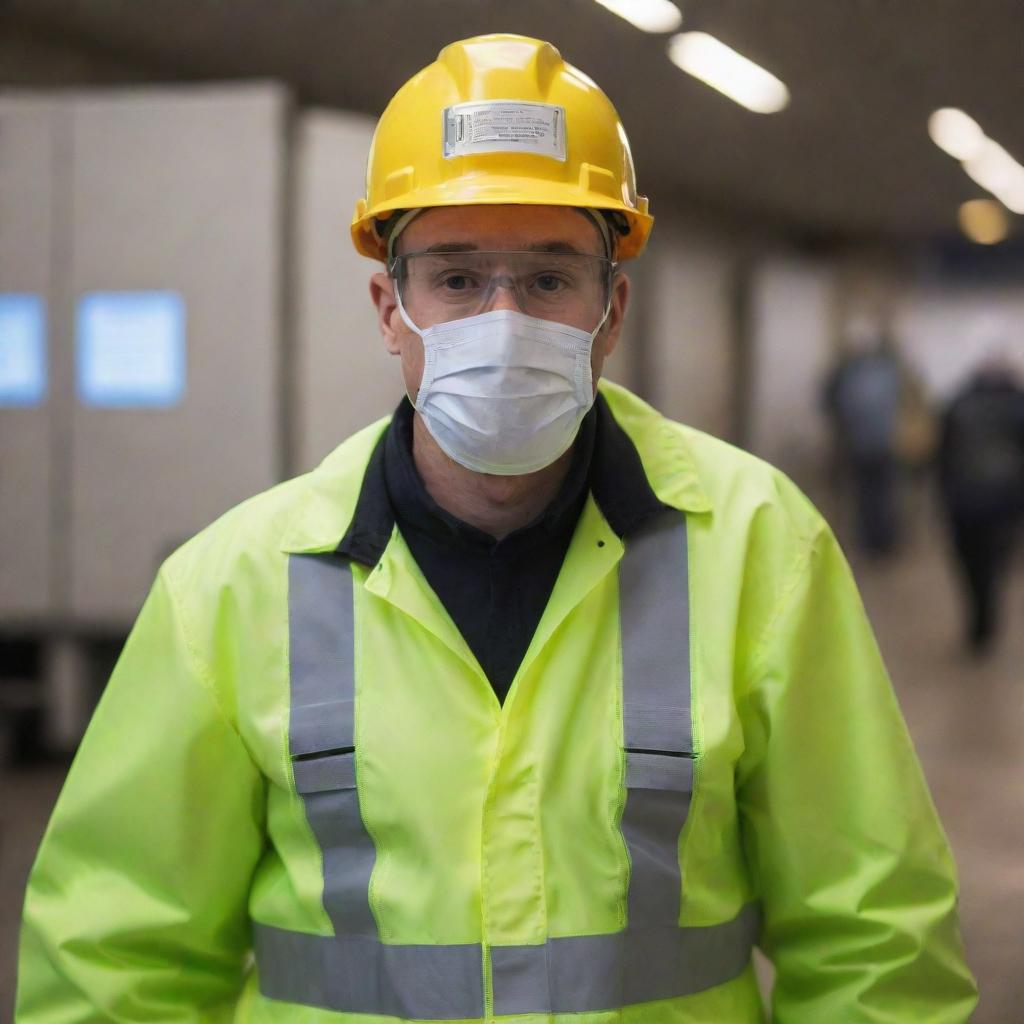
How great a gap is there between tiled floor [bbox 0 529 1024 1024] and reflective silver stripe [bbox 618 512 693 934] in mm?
2144

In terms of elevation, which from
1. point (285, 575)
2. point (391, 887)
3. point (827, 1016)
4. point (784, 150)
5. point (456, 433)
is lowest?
point (827, 1016)

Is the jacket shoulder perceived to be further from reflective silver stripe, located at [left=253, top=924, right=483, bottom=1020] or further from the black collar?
reflective silver stripe, located at [left=253, top=924, right=483, bottom=1020]

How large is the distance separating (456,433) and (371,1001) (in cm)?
64

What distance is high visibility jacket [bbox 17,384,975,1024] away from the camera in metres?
1.35

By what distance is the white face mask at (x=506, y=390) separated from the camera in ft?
4.78

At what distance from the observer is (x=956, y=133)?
13.8 ft

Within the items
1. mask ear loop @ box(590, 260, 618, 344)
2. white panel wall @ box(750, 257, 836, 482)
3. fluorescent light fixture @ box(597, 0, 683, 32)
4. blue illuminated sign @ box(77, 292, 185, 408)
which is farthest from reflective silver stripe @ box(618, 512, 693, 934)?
white panel wall @ box(750, 257, 836, 482)

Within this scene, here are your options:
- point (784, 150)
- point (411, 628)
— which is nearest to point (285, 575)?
point (411, 628)

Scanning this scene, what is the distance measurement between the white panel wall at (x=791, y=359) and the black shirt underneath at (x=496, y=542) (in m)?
9.93

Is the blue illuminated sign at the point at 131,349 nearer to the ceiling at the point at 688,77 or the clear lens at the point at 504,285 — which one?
the ceiling at the point at 688,77

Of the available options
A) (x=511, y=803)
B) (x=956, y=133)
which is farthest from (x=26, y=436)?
(x=511, y=803)

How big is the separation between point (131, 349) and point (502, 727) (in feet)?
12.6

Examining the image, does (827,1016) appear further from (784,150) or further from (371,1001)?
(784,150)

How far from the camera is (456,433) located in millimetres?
1472
